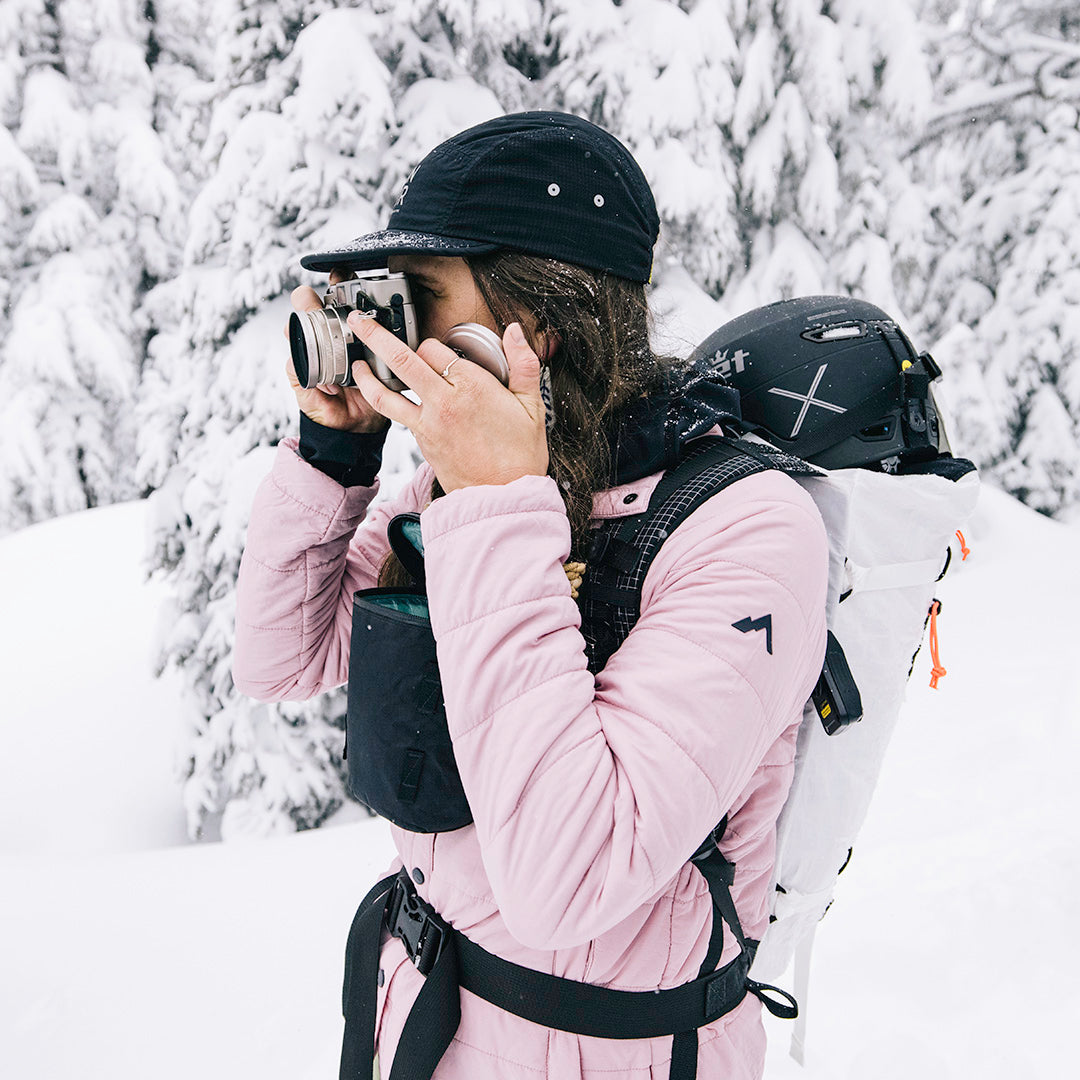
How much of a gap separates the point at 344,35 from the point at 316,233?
1185 mm

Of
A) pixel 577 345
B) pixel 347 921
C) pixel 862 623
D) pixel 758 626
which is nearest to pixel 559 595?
pixel 758 626

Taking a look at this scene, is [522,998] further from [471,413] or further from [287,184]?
[287,184]

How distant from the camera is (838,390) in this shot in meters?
1.76

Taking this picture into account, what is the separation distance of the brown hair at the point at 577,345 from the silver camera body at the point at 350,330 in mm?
120

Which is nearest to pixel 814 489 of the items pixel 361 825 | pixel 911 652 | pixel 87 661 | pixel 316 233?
pixel 911 652

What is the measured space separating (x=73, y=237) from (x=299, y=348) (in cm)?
1397

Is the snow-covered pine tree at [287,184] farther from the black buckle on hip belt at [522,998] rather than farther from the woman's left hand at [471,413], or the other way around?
the woman's left hand at [471,413]

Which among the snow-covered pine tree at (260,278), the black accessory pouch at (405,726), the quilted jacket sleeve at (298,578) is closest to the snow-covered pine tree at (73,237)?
the snow-covered pine tree at (260,278)

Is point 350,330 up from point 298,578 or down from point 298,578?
up

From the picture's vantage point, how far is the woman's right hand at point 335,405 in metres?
1.38

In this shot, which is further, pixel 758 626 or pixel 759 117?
pixel 759 117

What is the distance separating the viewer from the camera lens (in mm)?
1243

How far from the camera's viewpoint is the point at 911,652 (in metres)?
1.58

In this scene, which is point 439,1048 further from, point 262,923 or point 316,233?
point 316,233
